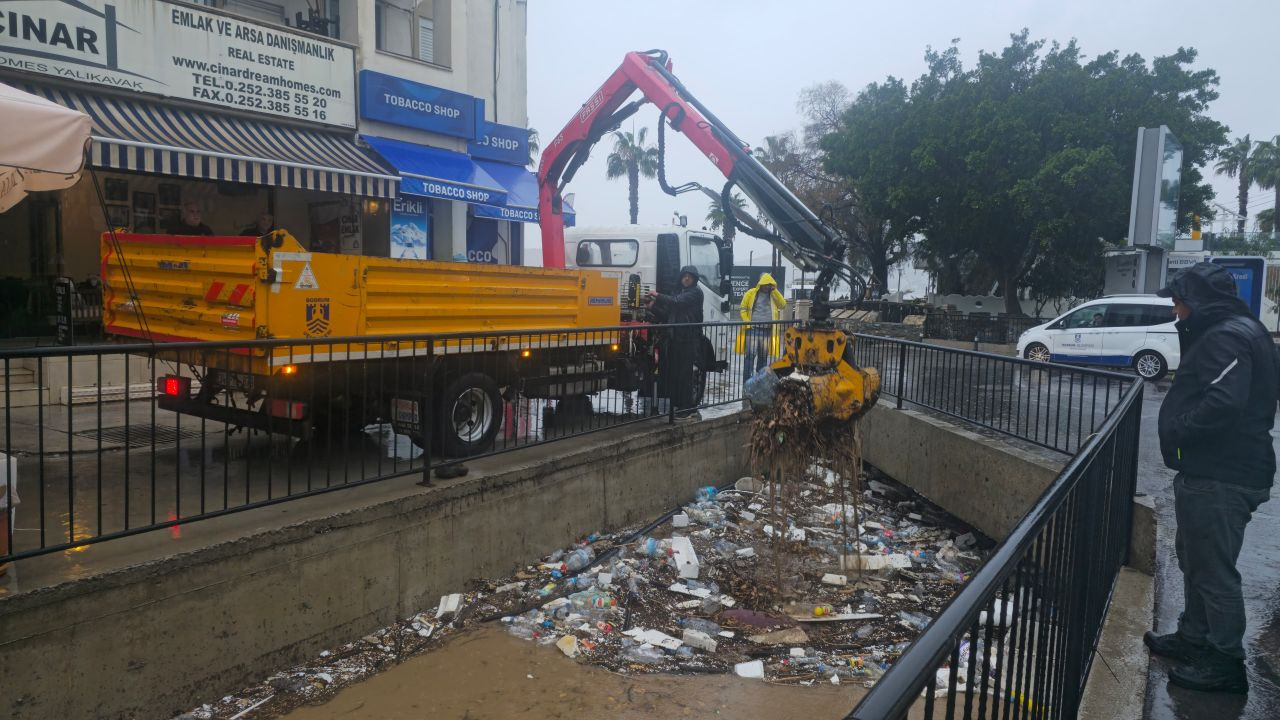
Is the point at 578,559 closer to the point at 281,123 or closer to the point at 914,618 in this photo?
the point at 914,618

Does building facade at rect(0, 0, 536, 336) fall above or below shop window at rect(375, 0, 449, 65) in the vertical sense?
below

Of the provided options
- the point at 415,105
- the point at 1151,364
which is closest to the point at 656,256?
the point at 415,105

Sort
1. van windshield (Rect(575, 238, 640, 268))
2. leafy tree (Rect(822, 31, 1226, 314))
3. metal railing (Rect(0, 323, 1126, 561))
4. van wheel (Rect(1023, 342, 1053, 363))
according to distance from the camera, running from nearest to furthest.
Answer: metal railing (Rect(0, 323, 1126, 561)) → van windshield (Rect(575, 238, 640, 268)) → van wheel (Rect(1023, 342, 1053, 363)) → leafy tree (Rect(822, 31, 1226, 314))

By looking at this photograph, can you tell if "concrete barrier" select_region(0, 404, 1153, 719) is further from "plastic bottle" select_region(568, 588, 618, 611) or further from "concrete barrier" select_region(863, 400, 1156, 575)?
"plastic bottle" select_region(568, 588, 618, 611)

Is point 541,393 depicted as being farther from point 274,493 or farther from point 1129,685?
point 1129,685

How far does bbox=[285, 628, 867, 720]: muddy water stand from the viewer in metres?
4.41

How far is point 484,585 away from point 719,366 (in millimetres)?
4452

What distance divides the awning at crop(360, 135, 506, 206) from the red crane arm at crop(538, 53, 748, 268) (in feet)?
10.4

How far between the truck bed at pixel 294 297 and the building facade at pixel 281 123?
141 inches

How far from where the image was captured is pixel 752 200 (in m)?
8.80

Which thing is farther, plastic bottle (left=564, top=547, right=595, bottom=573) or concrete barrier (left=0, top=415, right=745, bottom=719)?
plastic bottle (left=564, top=547, right=595, bottom=573)

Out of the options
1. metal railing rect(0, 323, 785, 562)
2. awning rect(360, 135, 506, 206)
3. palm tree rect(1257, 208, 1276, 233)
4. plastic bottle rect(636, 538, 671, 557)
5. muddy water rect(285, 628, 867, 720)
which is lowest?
muddy water rect(285, 628, 867, 720)

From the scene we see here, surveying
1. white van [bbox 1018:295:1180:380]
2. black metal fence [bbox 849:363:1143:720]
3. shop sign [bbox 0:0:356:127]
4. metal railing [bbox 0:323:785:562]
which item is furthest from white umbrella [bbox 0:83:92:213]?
white van [bbox 1018:295:1180:380]

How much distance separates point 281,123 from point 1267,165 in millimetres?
74523
